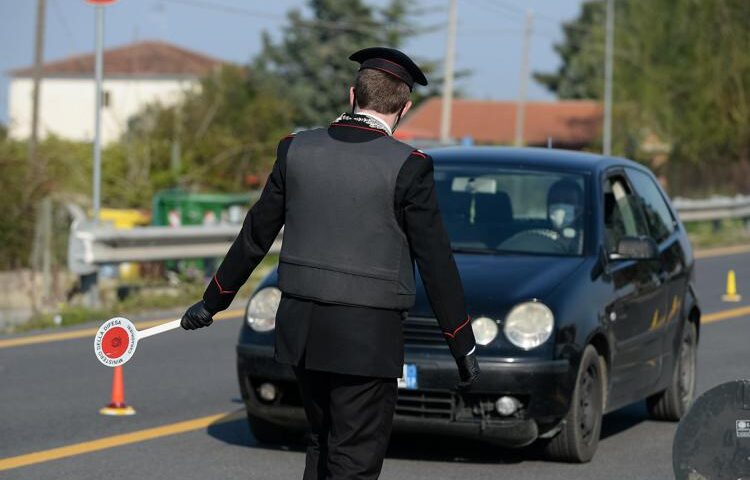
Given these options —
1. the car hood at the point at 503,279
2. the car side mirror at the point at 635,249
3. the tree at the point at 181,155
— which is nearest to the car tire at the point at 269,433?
the car hood at the point at 503,279

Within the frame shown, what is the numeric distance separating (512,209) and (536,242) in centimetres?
34

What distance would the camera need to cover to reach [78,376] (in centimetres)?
1102

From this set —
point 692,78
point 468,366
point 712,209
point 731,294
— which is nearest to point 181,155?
point 712,209

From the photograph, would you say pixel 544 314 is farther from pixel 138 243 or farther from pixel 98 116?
pixel 98 116

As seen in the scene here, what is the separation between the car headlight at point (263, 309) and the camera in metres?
8.18

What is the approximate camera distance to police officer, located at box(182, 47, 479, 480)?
16.9ft

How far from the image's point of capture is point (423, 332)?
776 cm

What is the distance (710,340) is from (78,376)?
18.3 feet

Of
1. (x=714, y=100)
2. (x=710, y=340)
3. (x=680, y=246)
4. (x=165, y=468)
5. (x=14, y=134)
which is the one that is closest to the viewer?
(x=165, y=468)

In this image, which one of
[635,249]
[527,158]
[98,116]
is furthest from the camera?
[98,116]

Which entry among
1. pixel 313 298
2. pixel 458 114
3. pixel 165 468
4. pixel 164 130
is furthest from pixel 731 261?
pixel 458 114

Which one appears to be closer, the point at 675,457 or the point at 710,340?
the point at 675,457

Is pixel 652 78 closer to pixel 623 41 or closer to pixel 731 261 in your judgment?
pixel 623 41

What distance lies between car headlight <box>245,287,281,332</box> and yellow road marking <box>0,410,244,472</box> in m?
1.01
